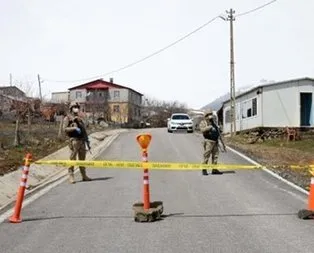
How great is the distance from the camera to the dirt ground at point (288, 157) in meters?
16.0

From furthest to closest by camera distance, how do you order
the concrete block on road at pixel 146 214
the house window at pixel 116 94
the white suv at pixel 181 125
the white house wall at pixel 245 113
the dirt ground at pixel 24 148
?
the house window at pixel 116 94, the white suv at pixel 181 125, the white house wall at pixel 245 113, the dirt ground at pixel 24 148, the concrete block on road at pixel 146 214

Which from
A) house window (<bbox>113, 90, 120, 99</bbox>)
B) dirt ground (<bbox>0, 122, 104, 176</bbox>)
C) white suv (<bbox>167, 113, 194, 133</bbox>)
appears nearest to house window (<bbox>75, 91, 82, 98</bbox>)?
house window (<bbox>113, 90, 120, 99</bbox>)

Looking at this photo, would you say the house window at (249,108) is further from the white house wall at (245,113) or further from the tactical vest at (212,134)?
the tactical vest at (212,134)

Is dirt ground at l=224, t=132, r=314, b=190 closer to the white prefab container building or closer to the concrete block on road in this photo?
the white prefab container building

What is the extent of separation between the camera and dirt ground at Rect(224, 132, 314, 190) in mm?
16016

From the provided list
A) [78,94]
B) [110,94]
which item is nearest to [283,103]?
[110,94]

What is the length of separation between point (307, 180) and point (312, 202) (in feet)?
19.1

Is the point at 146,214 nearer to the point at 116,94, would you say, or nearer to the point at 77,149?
the point at 77,149

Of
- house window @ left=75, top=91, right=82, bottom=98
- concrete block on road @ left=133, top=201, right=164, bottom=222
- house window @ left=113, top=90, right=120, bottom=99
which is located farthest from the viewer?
house window @ left=75, top=91, right=82, bottom=98

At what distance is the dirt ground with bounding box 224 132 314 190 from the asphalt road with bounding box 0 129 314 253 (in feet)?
2.66

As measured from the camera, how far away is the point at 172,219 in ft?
31.1

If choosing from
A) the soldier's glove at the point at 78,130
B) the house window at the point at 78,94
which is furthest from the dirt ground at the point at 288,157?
the house window at the point at 78,94

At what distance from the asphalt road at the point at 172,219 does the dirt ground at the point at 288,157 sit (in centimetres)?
81

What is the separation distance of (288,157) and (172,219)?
14.8 meters
